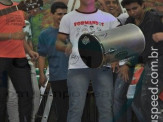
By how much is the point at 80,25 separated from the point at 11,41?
0.73 metres

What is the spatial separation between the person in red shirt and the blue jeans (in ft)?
1.88

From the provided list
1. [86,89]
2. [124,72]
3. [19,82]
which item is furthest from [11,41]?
[124,72]

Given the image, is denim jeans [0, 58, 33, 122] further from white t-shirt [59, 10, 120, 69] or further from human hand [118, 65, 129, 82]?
human hand [118, 65, 129, 82]

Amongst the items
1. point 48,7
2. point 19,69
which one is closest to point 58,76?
point 19,69

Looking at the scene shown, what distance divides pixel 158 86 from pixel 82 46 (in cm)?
78

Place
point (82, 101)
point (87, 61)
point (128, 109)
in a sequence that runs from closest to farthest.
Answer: point (87, 61), point (82, 101), point (128, 109)

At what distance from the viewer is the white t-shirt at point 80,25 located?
297 centimetres

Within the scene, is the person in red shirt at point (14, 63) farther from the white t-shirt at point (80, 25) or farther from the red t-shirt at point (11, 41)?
the white t-shirt at point (80, 25)

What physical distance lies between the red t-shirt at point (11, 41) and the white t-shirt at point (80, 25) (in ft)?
1.68

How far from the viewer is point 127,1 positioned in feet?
10.0

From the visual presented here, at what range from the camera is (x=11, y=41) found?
3363 millimetres

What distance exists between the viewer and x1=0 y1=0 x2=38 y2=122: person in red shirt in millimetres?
3320

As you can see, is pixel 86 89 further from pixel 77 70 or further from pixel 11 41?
pixel 11 41

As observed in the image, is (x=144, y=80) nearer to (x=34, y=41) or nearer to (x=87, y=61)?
(x=87, y=61)
